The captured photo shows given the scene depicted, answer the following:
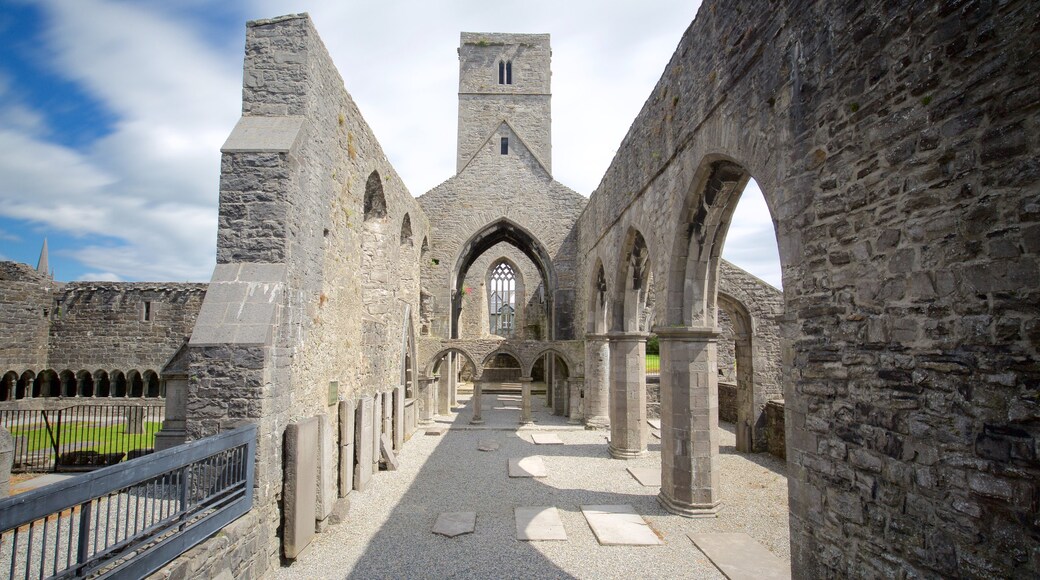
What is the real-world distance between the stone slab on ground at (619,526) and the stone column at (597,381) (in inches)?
272

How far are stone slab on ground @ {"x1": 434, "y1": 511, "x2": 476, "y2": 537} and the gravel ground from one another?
0.33 feet

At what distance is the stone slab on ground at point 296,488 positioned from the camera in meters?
5.54

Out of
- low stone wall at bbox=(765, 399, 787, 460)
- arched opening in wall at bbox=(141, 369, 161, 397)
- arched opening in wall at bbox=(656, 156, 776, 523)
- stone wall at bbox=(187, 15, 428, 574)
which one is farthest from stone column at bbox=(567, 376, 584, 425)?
arched opening in wall at bbox=(141, 369, 161, 397)

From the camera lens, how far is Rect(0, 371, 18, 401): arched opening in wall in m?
15.8

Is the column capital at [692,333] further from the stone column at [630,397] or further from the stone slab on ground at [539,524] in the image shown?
the stone column at [630,397]

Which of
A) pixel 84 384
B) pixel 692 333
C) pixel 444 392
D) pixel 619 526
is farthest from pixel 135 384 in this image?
pixel 692 333

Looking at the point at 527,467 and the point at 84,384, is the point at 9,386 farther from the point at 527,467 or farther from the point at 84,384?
the point at 527,467

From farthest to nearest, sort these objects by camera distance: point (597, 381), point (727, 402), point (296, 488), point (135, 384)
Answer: point (135, 384) → point (727, 402) → point (597, 381) → point (296, 488)

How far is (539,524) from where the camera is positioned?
23.1 feet

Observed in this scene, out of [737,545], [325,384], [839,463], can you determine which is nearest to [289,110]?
[325,384]

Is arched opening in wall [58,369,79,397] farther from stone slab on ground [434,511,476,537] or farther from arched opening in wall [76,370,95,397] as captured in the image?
→ stone slab on ground [434,511,476,537]

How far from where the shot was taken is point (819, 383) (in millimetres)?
3885

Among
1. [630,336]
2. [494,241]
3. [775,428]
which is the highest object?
[494,241]

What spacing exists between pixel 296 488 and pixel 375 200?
248 inches
